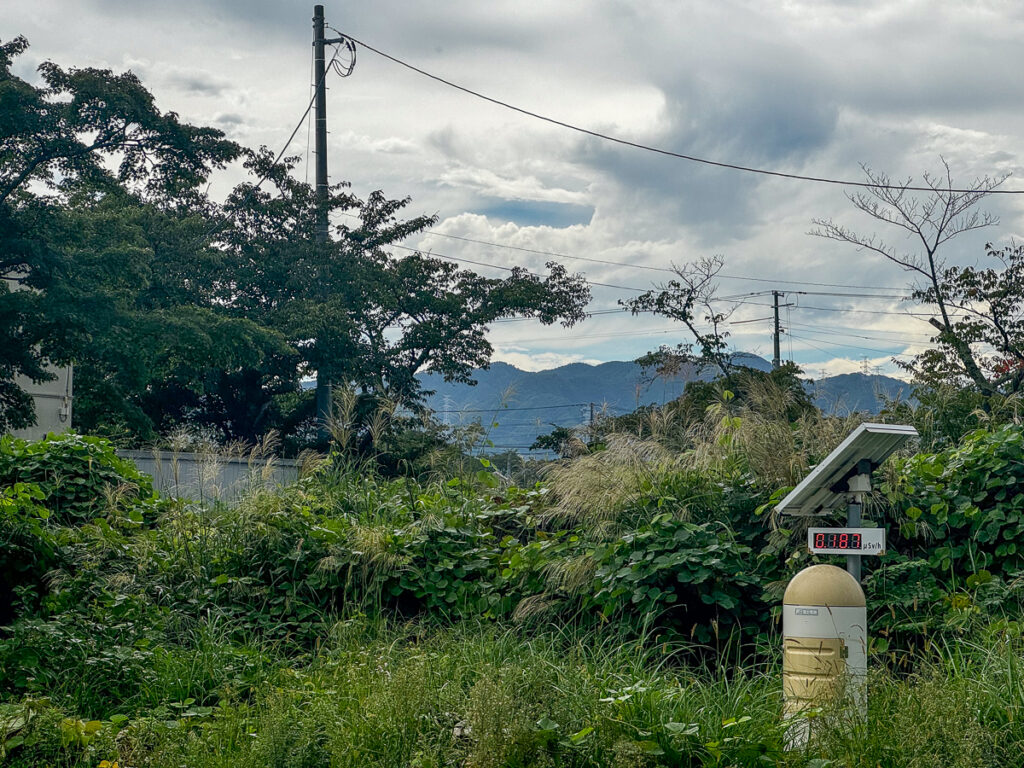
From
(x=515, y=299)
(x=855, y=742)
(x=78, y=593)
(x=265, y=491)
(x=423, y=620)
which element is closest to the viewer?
(x=855, y=742)

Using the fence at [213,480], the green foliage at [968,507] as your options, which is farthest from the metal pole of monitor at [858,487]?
the fence at [213,480]

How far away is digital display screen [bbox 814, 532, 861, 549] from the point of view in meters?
4.74

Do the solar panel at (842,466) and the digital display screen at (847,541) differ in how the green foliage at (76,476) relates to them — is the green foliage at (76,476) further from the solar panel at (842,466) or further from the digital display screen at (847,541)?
the digital display screen at (847,541)

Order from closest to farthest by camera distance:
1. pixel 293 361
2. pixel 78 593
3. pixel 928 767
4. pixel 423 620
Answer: pixel 928 767
pixel 423 620
pixel 78 593
pixel 293 361

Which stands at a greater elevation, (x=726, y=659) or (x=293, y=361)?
(x=293, y=361)

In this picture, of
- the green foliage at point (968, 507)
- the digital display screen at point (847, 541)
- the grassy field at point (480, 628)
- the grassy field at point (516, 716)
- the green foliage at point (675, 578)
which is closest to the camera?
the grassy field at point (516, 716)

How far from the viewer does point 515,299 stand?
28.1 m

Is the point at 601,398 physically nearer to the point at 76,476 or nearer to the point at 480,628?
the point at 76,476

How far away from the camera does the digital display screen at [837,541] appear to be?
187 inches

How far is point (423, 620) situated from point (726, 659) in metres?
2.07

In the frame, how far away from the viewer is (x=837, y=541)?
4.77 metres

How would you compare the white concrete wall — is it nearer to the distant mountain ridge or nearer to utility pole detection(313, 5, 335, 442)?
utility pole detection(313, 5, 335, 442)

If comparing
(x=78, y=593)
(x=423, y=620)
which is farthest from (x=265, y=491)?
(x=423, y=620)

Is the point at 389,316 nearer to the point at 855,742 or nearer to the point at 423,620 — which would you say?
the point at 423,620
